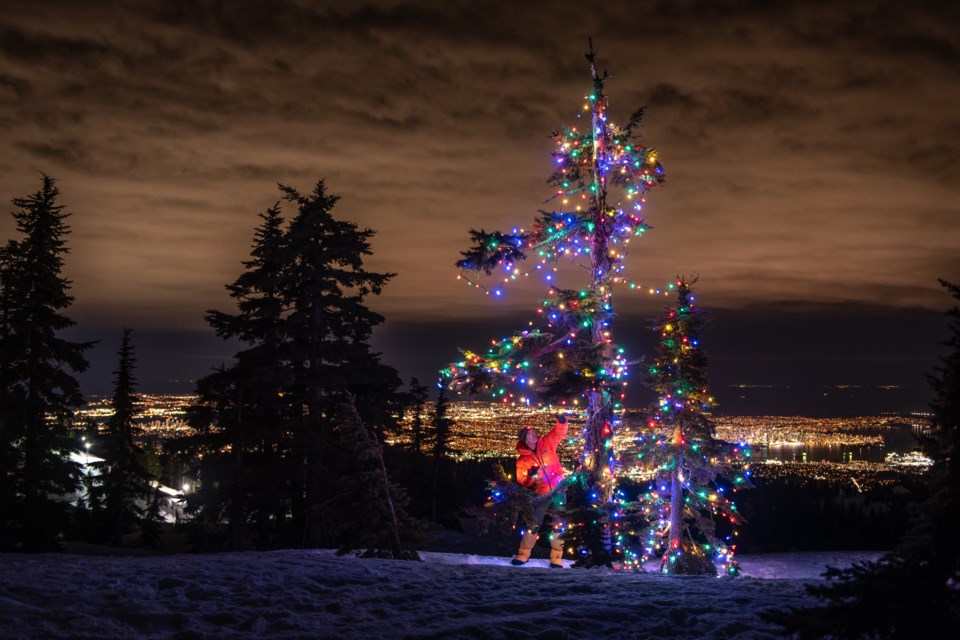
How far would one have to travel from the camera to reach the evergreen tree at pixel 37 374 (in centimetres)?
2030

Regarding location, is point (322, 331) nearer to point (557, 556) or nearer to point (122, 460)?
point (557, 556)

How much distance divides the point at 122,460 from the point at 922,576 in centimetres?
3560

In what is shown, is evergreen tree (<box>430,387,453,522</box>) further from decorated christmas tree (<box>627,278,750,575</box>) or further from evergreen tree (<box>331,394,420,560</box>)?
decorated christmas tree (<box>627,278,750,575</box>)

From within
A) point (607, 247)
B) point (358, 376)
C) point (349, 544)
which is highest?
point (607, 247)

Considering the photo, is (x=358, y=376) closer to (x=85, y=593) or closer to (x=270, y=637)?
(x=85, y=593)

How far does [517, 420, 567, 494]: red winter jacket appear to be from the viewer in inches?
543

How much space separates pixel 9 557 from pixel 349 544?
5942 millimetres

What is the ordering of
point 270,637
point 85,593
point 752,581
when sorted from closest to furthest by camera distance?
point 270,637 < point 85,593 < point 752,581

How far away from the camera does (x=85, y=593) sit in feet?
24.8

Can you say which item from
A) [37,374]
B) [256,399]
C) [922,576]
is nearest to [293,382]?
[256,399]

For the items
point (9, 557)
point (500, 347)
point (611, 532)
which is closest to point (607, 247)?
point (500, 347)

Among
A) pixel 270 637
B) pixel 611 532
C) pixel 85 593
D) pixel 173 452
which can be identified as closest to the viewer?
pixel 270 637

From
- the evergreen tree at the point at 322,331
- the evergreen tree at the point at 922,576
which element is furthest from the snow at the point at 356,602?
the evergreen tree at the point at 322,331

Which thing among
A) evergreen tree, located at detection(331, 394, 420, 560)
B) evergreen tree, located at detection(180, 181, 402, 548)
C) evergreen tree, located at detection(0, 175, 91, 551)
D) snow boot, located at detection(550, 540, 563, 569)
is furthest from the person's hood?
evergreen tree, located at detection(0, 175, 91, 551)
